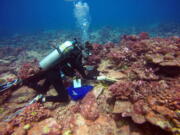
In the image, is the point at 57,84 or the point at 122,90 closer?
the point at 122,90

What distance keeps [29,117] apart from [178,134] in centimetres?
460

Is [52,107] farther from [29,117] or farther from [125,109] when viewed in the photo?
[125,109]

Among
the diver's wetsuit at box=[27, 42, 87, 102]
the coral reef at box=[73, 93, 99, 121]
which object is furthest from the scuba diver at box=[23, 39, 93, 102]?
the coral reef at box=[73, 93, 99, 121]

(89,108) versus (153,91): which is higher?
(153,91)

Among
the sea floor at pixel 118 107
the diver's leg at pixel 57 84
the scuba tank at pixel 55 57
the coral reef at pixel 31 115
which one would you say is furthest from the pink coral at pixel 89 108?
the scuba tank at pixel 55 57

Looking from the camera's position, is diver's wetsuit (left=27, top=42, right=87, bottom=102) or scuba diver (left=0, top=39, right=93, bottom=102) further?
diver's wetsuit (left=27, top=42, right=87, bottom=102)

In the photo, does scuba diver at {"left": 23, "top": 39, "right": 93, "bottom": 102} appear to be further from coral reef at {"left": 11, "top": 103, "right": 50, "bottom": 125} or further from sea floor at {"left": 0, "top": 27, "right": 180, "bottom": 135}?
sea floor at {"left": 0, "top": 27, "right": 180, "bottom": 135}

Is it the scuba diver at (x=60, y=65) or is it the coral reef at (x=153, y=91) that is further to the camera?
the scuba diver at (x=60, y=65)

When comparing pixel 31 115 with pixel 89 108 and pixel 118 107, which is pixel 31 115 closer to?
pixel 89 108

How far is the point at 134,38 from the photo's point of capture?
8727 mm

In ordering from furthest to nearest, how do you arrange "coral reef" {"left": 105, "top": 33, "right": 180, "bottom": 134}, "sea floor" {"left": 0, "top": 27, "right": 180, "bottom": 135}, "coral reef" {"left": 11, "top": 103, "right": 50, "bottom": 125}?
"coral reef" {"left": 11, "top": 103, "right": 50, "bottom": 125}
"sea floor" {"left": 0, "top": 27, "right": 180, "bottom": 135}
"coral reef" {"left": 105, "top": 33, "right": 180, "bottom": 134}

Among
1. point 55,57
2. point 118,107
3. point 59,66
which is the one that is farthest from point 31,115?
point 118,107

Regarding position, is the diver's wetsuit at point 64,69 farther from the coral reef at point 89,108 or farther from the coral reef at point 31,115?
the coral reef at point 89,108

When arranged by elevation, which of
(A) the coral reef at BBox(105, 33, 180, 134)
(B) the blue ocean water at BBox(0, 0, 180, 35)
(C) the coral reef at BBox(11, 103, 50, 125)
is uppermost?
(B) the blue ocean water at BBox(0, 0, 180, 35)
